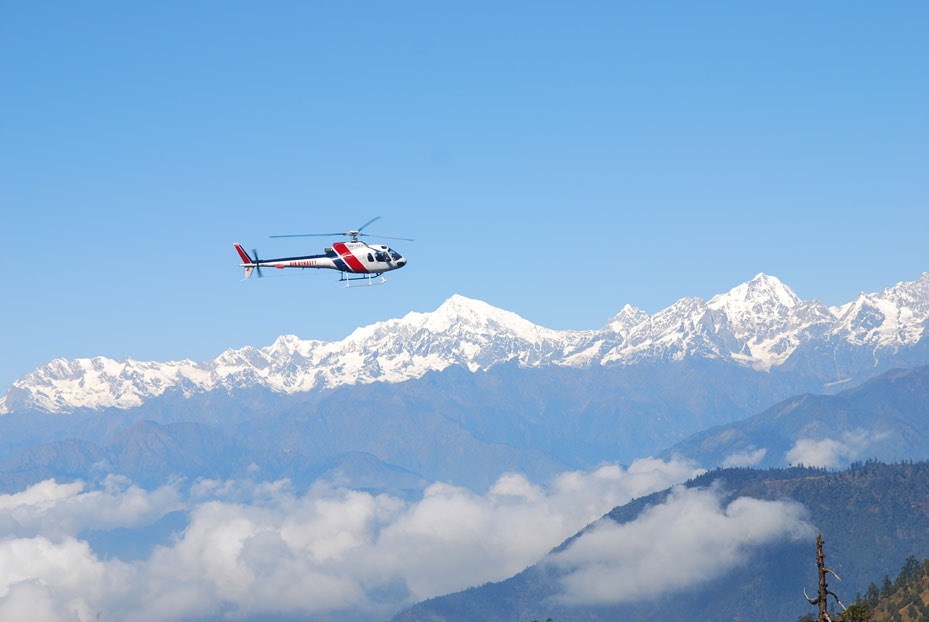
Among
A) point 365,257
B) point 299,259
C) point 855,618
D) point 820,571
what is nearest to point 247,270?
point 299,259

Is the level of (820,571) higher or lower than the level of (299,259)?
lower

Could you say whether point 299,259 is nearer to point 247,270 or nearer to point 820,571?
point 247,270

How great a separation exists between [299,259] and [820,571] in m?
105

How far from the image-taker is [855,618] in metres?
54.7

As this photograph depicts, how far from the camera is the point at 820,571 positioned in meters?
40.8

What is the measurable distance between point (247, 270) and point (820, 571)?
108 m

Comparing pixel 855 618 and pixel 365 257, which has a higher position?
pixel 365 257

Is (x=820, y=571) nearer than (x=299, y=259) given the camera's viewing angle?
Yes

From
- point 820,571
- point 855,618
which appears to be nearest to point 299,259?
point 855,618

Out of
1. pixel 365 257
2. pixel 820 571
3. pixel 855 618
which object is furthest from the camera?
pixel 365 257

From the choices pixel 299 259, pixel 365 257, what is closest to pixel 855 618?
pixel 365 257

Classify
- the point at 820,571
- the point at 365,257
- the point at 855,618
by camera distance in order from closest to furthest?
1. the point at 820,571
2. the point at 855,618
3. the point at 365,257

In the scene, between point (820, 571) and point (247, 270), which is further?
point (247, 270)

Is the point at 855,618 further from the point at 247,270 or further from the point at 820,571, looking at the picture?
the point at 247,270
